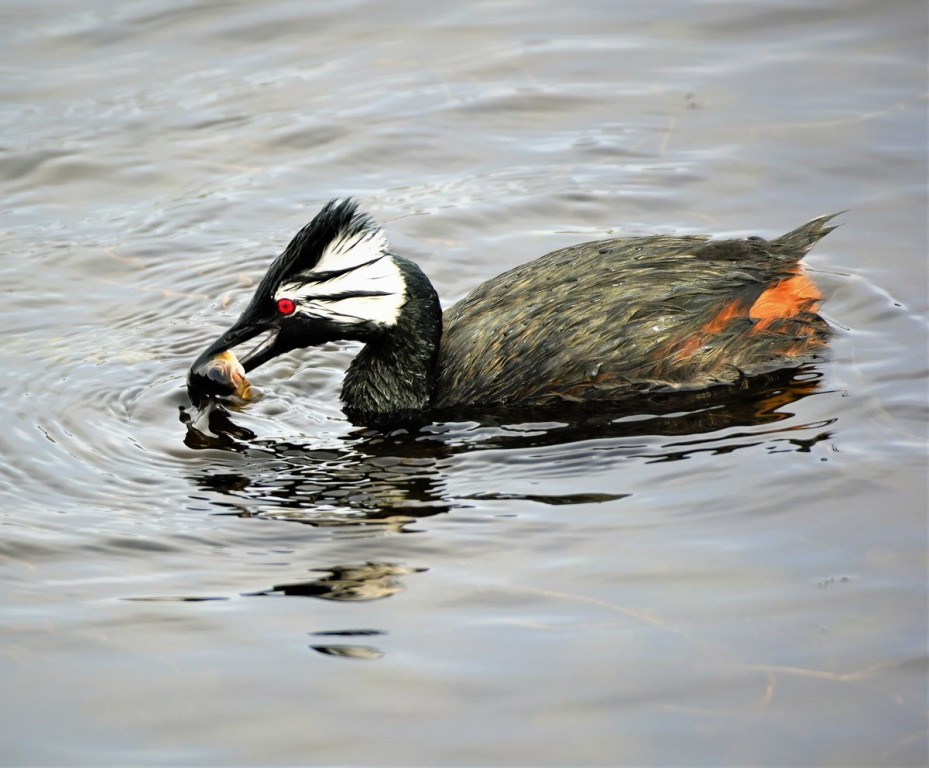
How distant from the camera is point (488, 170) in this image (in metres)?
10.6

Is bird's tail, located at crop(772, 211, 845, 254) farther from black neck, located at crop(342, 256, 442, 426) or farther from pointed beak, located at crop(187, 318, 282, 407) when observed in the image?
pointed beak, located at crop(187, 318, 282, 407)

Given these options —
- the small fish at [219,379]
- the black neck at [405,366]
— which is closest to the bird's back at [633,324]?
the black neck at [405,366]

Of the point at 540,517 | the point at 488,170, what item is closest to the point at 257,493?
the point at 540,517

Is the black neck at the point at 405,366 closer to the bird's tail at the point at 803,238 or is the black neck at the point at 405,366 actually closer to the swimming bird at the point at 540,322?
the swimming bird at the point at 540,322

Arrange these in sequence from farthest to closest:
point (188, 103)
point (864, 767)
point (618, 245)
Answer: point (188, 103)
point (618, 245)
point (864, 767)

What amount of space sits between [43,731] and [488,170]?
6.69 metres

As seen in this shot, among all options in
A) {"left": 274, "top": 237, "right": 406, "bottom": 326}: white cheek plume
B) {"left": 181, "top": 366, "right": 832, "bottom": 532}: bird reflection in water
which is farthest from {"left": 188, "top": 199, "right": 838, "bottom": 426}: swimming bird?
{"left": 181, "top": 366, "right": 832, "bottom": 532}: bird reflection in water

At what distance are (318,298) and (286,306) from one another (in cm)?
19

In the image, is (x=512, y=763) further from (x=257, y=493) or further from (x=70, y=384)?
(x=70, y=384)

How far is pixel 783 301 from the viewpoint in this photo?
770 centimetres

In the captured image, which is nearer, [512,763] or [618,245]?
[512,763]

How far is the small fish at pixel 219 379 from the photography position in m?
7.48

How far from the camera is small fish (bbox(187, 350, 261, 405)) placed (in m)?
7.48

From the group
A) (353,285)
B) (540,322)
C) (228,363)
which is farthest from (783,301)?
(228,363)
